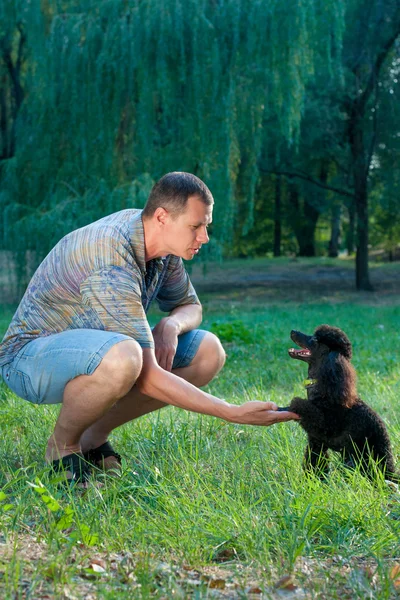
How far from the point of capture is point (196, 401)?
358 cm

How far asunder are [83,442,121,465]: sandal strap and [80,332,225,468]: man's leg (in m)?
0.03

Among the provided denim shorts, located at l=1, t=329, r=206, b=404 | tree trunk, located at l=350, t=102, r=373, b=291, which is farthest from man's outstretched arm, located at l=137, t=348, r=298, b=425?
tree trunk, located at l=350, t=102, r=373, b=291

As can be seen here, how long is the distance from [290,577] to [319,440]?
1049mm

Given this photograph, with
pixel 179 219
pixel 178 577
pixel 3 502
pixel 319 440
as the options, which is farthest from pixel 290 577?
pixel 179 219

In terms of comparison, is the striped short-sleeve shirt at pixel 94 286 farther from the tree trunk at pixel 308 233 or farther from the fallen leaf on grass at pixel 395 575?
the tree trunk at pixel 308 233

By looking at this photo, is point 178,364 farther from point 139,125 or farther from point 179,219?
point 139,125

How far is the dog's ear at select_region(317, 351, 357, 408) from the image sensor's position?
3.51 m

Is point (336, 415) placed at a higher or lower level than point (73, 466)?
higher

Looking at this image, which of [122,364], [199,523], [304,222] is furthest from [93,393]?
[304,222]

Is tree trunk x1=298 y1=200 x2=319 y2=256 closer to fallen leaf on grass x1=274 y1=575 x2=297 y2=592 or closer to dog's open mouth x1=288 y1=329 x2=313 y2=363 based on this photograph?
dog's open mouth x1=288 y1=329 x2=313 y2=363

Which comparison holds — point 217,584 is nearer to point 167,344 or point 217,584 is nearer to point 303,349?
point 303,349

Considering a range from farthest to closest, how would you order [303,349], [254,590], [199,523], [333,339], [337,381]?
[303,349]
[333,339]
[337,381]
[199,523]
[254,590]

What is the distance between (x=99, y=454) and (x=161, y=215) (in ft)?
4.29

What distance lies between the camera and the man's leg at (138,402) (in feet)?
13.8
